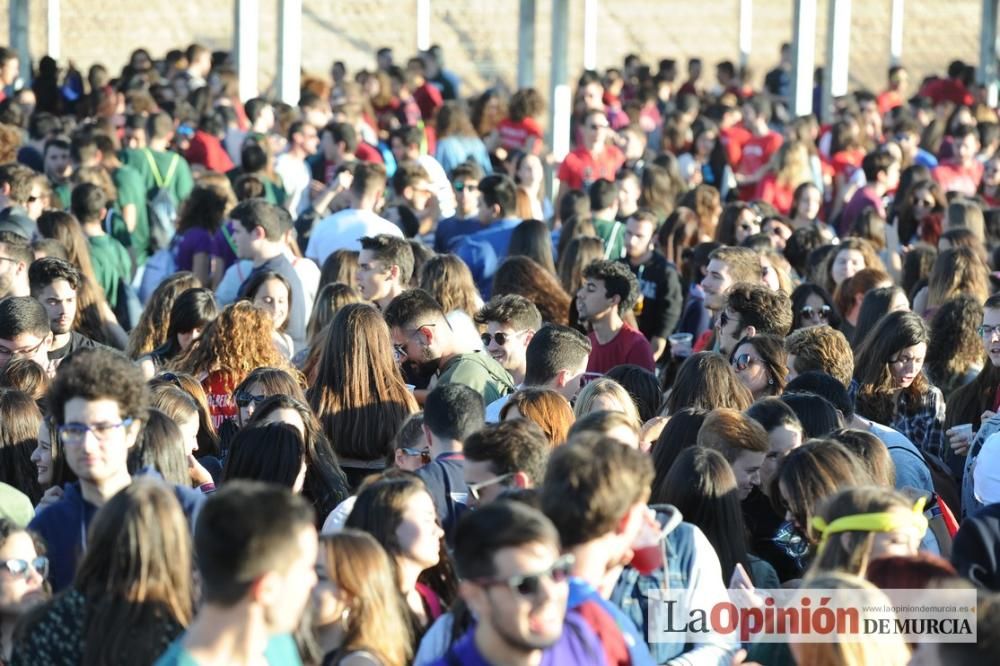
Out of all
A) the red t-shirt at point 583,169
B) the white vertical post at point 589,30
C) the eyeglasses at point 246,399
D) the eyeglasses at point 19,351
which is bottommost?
the eyeglasses at point 246,399

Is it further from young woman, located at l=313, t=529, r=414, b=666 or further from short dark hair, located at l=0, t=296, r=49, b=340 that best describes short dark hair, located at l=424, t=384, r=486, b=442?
short dark hair, located at l=0, t=296, r=49, b=340

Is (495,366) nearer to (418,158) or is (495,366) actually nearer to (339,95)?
(418,158)

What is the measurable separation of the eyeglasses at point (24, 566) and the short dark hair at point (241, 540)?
1111mm

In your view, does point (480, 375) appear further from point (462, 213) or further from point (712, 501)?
point (462, 213)

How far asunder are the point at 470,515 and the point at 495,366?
3.45 meters

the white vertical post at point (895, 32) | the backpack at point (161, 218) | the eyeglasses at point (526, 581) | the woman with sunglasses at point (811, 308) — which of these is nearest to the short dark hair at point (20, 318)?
the woman with sunglasses at point (811, 308)

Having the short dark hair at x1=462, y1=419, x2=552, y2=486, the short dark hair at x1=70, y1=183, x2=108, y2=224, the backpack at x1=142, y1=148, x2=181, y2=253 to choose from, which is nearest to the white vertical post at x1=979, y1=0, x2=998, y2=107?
the backpack at x1=142, y1=148, x2=181, y2=253

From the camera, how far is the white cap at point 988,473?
539 centimetres

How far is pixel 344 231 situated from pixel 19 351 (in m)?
3.22

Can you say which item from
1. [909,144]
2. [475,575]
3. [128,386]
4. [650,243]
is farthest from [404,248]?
[909,144]

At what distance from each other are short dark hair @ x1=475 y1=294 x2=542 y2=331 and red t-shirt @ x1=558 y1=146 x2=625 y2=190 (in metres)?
5.81

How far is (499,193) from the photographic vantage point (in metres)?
10.3

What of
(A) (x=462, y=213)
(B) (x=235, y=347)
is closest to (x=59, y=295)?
(B) (x=235, y=347)

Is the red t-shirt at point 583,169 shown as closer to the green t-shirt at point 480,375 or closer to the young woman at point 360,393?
the green t-shirt at point 480,375
